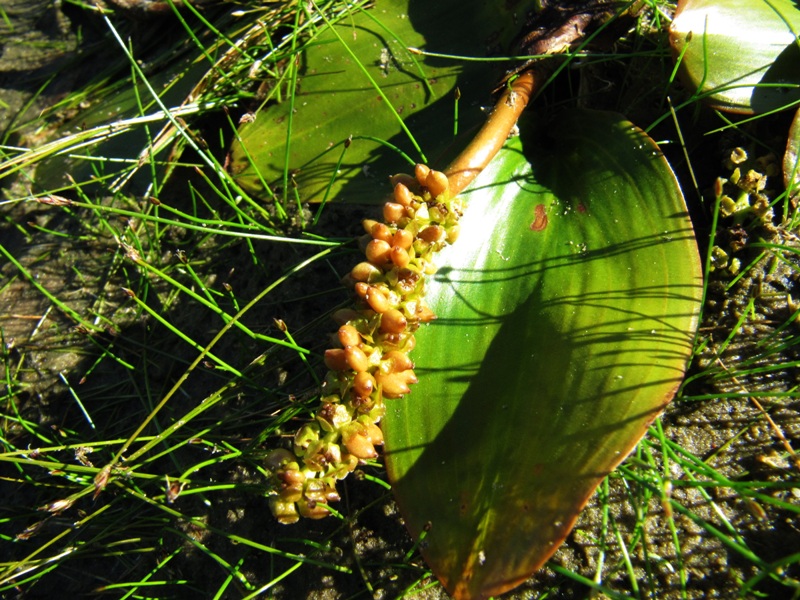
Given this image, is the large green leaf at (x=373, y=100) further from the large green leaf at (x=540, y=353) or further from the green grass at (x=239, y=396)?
the large green leaf at (x=540, y=353)

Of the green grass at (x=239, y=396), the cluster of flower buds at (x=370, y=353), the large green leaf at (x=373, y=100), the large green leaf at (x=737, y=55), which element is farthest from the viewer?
the large green leaf at (x=373, y=100)

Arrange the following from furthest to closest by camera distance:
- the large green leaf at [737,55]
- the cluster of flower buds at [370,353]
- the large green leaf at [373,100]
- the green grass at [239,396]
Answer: the large green leaf at [373,100] < the large green leaf at [737,55] < the green grass at [239,396] < the cluster of flower buds at [370,353]

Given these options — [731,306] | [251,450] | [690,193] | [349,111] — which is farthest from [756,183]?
[251,450]

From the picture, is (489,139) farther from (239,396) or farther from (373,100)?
(239,396)

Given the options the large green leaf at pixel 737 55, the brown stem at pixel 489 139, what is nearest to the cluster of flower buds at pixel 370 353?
the brown stem at pixel 489 139

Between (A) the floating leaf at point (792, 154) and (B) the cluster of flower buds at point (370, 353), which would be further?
(A) the floating leaf at point (792, 154)

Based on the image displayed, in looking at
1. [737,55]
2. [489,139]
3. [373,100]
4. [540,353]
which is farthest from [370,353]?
[737,55]
